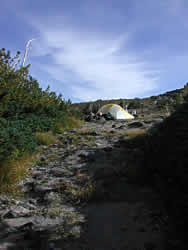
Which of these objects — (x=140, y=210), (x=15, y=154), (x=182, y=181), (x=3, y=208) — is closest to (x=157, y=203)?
(x=140, y=210)

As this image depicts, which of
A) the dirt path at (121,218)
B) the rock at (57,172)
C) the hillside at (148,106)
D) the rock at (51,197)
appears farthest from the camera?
the hillside at (148,106)

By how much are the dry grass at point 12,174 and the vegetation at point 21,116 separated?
0.03 m

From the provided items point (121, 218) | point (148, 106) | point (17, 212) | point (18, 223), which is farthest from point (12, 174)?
point (148, 106)

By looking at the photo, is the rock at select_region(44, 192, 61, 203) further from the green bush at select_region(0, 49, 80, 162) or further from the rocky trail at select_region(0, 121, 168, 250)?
the green bush at select_region(0, 49, 80, 162)

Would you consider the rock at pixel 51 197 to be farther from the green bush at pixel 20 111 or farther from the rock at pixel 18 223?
the green bush at pixel 20 111

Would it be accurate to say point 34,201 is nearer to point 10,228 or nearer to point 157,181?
point 10,228

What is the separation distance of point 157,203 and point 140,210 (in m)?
0.37

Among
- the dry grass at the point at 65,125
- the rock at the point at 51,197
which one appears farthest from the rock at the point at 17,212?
the dry grass at the point at 65,125

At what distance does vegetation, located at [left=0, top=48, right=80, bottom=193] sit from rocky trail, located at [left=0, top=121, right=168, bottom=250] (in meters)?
1.04

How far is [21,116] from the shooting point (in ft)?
32.4

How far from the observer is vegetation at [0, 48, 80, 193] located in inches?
248

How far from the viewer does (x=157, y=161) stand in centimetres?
456

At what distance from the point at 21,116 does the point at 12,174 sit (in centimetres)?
508

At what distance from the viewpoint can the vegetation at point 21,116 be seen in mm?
6293
